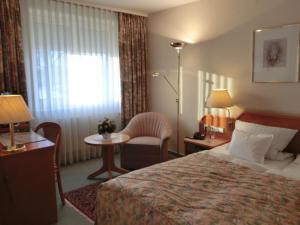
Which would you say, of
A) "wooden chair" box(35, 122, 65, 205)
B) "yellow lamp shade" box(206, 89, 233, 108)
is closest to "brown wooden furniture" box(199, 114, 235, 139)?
"yellow lamp shade" box(206, 89, 233, 108)

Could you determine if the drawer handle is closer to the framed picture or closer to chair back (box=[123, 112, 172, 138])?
chair back (box=[123, 112, 172, 138])

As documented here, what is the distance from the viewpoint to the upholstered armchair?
379 centimetres

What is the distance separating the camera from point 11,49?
3.50m

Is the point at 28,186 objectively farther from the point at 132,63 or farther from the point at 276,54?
the point at 276,54

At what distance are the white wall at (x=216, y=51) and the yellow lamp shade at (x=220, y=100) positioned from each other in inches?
10.9

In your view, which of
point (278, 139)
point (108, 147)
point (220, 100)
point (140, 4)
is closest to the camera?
point (278, 139)

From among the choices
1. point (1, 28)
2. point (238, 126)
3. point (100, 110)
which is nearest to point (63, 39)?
point (1, 28)

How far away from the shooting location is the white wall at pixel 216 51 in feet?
10.4

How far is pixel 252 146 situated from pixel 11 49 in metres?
3.39

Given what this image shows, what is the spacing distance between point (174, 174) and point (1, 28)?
3.07m

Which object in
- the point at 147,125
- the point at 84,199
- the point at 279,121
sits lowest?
the point at 84,199

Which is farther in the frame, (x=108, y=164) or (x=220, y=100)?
(x=108, y=164)

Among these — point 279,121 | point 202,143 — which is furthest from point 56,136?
point 279,121

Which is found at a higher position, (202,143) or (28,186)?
(202,143)
